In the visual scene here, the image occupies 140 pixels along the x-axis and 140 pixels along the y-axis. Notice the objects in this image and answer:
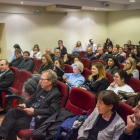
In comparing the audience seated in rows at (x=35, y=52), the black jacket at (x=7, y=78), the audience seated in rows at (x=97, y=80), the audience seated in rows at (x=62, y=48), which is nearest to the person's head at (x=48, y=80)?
the audience seated in rows at (x=97, y=80)

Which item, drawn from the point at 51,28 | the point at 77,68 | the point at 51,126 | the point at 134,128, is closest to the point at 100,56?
the point at 77,68

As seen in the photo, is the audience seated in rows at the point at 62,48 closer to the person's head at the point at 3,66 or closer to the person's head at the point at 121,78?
the person's head at the point at 3,66

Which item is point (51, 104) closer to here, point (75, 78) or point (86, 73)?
point (75, 78)

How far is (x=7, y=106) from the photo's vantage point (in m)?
3.29

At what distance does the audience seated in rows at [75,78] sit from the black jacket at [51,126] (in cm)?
125

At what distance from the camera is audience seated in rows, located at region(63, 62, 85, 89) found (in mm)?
3487

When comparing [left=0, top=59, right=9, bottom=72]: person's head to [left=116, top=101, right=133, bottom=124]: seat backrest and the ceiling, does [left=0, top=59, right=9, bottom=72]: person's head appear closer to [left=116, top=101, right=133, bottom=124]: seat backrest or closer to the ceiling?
[left=116, top=101, right=133, bottom=124]: seat backrest

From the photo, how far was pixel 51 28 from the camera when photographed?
870 cm

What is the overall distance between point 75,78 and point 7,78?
1423mm

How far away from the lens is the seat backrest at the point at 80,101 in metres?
2.18

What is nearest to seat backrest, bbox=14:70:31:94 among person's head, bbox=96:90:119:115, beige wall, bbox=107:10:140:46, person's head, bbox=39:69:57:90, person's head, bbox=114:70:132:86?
person's head, bbox=39:69:57:90

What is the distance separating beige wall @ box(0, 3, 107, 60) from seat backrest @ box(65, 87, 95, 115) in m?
5.99

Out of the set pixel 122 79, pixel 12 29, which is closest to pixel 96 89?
pixel 122 79

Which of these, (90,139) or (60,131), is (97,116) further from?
(60,131)
